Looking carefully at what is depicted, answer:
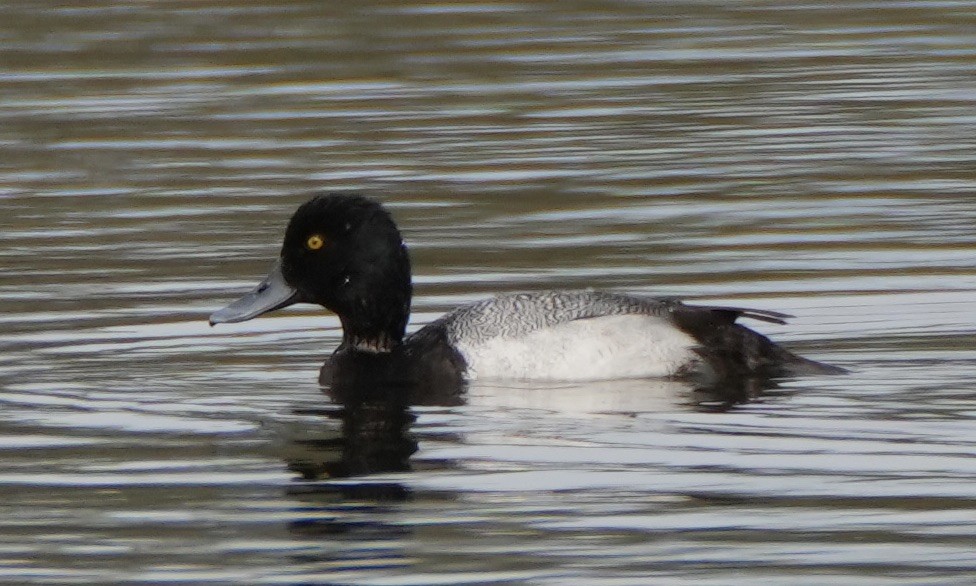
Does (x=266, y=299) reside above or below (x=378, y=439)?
above

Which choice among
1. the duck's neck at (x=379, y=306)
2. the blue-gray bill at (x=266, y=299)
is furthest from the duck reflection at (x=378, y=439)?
the blue-gray bill at (x=266, y=299)

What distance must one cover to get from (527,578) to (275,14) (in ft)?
53.6

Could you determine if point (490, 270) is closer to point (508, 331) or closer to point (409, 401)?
point (508, 331)

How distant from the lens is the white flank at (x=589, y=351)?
31.1 ft

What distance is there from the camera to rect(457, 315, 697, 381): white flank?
31.1 feet

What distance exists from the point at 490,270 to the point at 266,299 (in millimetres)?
2145

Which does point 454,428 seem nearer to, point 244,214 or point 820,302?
point 820,302

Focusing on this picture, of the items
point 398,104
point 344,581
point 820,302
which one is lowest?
point 344,581

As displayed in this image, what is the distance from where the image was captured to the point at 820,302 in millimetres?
10938

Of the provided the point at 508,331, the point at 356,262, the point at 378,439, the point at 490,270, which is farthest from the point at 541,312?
the point at 490,270

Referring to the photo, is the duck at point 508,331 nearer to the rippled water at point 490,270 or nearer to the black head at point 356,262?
the black head at point 356,262

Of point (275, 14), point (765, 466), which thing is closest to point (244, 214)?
point (765, 466)

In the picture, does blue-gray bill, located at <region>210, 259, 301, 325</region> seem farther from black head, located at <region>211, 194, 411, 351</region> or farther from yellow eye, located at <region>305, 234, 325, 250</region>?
yellow eye, located at <region>305, 234, 325, 250</region>

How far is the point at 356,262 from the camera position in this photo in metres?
9.88
